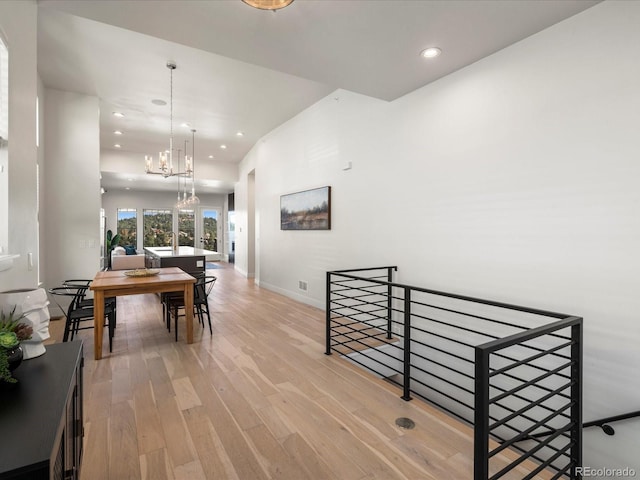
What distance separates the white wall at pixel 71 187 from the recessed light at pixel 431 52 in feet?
16.5

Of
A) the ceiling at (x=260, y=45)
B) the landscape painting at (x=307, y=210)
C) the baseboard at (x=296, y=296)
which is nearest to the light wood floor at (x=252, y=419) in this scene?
the baseboard at (x=296, y=296)

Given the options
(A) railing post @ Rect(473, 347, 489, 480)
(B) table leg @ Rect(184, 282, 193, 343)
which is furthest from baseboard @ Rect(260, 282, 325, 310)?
(A) railing post @ Rect(473, 347, 489, 480)

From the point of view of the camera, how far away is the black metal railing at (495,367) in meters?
1.42

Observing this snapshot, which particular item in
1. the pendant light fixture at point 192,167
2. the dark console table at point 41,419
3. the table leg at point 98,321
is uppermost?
the pendant light fixture at point 192,167

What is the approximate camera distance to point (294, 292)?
611cm

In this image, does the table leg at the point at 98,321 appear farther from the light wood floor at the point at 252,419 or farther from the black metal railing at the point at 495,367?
the black metal railing at the point at 495,367

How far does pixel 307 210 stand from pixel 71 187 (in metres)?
3.72

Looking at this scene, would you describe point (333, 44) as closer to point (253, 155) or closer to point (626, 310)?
point (626, 310)

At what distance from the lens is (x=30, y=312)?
54.8 inches

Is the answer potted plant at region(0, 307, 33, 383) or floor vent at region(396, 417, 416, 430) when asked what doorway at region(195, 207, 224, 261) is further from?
potted plant at region(0, 307, 33, 383)

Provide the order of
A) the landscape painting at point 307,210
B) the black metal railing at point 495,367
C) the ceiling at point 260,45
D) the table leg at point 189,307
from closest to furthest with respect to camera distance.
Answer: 1. the black metal railing at point 495,367
2. the ceiling at point 260,45
3. the table leg at point 189,307
4. the landscape painting at point 307,210

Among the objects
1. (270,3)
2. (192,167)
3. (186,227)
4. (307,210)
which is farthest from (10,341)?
(186,227)

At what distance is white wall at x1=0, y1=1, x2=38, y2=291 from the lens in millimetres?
2074

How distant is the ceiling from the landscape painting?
5.13 ft
